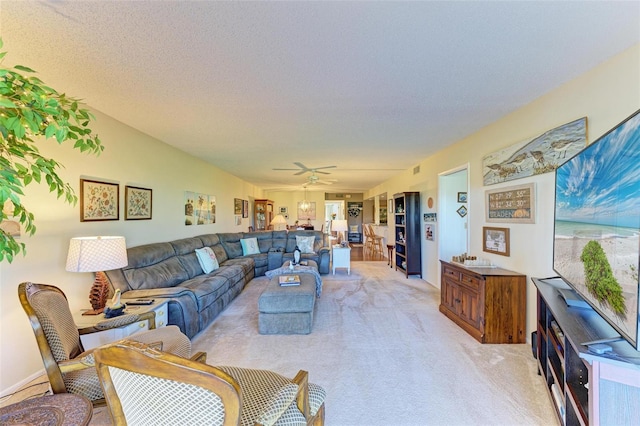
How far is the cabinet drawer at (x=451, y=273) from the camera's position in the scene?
10.8ft

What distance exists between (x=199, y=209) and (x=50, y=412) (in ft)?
15.3

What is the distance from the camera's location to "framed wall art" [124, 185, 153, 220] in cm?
338

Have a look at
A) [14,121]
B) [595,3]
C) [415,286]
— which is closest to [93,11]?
[14,121]

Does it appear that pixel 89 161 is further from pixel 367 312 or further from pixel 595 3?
pixel 595 3

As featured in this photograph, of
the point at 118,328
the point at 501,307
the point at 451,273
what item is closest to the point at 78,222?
the point at 118,328

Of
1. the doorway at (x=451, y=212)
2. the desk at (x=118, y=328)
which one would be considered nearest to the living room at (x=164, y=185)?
the doorway at (x=451, y=212)

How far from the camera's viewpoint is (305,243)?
659 cm

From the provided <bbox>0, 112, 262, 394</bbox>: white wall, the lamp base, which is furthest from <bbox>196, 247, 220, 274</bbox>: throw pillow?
the lamp base

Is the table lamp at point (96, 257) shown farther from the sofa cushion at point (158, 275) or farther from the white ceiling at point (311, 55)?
the white ceiling at point (311, 55)

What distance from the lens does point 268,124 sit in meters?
3.21

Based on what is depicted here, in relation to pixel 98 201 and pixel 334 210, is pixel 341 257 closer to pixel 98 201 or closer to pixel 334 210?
pixel 98 201

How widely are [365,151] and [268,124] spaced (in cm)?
195

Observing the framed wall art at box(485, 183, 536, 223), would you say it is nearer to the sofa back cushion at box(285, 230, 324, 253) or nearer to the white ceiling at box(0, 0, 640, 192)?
the white ceiling at box(0, 0, 640, 192)

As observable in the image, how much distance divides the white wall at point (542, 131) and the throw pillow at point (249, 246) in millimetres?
4462
